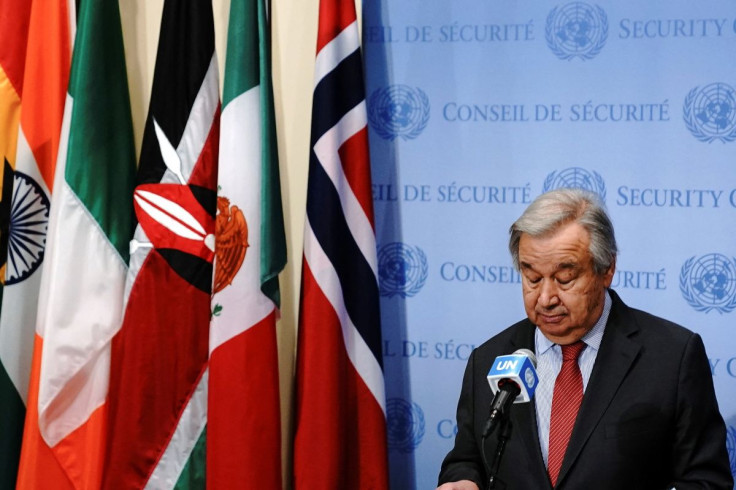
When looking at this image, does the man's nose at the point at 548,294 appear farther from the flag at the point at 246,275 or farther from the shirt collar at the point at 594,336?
the flag at the point at 246,275

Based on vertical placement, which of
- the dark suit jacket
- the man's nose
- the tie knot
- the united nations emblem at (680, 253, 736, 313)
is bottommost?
the dark suit jacket

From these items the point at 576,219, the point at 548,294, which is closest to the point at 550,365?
the point at 548,294

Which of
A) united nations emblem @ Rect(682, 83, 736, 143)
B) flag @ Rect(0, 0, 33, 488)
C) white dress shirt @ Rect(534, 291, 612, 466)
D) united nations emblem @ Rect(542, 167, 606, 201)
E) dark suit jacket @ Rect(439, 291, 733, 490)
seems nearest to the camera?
dark suit jacket @ Rect(439, 291, 733, 490)

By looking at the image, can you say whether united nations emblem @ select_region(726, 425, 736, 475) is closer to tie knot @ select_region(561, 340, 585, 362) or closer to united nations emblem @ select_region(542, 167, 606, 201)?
united nations emblem @ select_region(542, 167, 606, 201)

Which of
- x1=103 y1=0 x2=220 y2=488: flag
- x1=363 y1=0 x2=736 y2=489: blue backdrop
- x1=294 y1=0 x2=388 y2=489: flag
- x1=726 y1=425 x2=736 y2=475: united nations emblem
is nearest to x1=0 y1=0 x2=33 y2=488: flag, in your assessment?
x1=103 y1=0 x2=220 y2=488: flag

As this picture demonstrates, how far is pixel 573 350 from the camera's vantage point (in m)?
2.29

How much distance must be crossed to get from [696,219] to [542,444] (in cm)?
118

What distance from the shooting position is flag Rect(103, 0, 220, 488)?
122 inches

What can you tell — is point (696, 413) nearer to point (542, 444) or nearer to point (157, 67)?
point (542, 444)

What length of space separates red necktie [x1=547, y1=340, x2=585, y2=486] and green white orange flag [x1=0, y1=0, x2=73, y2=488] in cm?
196

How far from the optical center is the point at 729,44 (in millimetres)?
2955

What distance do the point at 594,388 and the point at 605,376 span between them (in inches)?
1.7

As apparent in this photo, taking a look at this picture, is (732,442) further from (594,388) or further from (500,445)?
(500,445)

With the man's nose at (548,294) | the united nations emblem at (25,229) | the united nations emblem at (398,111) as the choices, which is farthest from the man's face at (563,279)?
the united nations emblem at (25,229)
